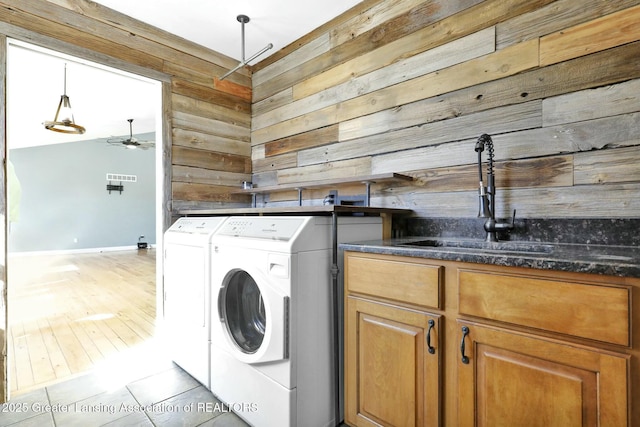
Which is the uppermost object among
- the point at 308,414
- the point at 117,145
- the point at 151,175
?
the point at 117,145

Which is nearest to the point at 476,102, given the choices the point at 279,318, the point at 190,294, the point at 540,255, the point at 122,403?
the point at 540,255

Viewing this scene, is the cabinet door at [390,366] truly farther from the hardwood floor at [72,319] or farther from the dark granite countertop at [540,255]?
the hardwood floor at [72,319]

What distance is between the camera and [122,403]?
174 cm

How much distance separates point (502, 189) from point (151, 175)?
32.2ft

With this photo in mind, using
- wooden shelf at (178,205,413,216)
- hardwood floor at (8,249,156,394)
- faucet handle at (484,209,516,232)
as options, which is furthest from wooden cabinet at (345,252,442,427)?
hardwood floor at (8,249,156,394)

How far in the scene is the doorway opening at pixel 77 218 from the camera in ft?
7.66

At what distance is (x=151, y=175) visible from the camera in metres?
9.45

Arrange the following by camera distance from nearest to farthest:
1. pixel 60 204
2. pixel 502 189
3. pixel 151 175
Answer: pixel 502 189 < pixel 60 204 < pixel 151 175

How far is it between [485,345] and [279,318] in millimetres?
783

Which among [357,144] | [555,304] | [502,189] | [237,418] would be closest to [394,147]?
[357,144]

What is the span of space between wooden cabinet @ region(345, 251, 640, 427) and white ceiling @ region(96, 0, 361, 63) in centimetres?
180

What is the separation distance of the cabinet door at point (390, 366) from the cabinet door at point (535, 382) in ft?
0.37

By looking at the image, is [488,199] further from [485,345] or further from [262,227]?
[262,227]

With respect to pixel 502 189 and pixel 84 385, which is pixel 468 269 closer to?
pixel 502 189
